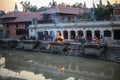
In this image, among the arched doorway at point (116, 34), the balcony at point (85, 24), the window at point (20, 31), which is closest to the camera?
the arched doorway at point (116, 34)

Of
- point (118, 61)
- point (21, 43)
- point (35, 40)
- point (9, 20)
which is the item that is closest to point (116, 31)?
point (118, 61)

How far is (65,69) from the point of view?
848cm

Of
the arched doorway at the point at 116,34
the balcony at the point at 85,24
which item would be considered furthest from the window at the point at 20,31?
the arched doorway at the point at 116,34

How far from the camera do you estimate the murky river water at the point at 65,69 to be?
7.30 meters

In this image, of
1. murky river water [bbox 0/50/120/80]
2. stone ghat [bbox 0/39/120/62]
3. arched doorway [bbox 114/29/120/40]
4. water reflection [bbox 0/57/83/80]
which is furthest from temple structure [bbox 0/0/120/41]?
water reflection [bbox 0/57/83/80]

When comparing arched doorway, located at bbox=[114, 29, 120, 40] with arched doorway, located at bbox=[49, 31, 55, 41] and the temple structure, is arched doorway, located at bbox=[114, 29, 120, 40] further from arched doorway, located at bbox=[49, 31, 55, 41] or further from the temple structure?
arched doorway, located at bbox=[49, 31, 55, 41]

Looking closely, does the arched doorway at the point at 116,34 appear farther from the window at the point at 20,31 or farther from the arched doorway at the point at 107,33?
the window at the point at 20,31

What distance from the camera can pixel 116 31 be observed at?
888 centimetres

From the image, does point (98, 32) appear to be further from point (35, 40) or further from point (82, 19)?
point (35, 40)

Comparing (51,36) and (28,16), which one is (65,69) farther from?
(28,16)

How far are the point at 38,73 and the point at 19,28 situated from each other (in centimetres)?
767

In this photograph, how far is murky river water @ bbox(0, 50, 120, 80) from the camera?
7.30 meters

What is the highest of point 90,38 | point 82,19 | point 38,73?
point 82,19

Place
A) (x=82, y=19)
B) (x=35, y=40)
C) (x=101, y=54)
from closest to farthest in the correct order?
1. (x=101, y=54)
2. (x=82, y=19)
3. (x=35, y=40)
